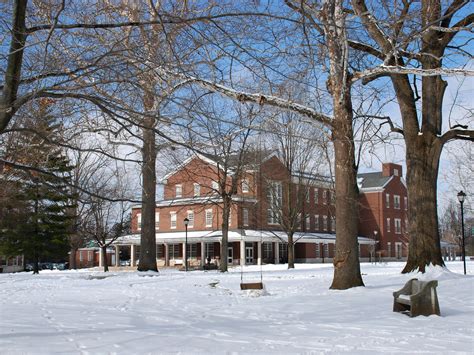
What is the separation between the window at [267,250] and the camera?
53856 millimetres

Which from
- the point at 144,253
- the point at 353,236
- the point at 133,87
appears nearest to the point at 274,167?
the point at 144,253

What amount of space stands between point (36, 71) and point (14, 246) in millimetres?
35736

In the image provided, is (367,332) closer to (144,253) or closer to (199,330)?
(199,330)

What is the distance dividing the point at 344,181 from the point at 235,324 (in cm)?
666

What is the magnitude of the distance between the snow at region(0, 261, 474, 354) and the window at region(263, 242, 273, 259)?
40758 millimetres

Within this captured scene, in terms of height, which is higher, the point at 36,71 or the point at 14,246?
the point at 36,71

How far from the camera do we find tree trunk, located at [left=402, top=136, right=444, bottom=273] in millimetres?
17094

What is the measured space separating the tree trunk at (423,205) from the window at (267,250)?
36366 mm

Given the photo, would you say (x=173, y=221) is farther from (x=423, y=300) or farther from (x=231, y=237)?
(x=423, y=300)

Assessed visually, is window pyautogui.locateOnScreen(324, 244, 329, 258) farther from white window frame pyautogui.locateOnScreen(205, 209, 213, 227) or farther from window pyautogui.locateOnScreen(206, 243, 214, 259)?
white window frame pyautogui.locateOnScreen(205, 209, 213, 227)

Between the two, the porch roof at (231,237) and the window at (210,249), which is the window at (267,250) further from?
the window at (210,249)

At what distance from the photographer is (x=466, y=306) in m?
10.5

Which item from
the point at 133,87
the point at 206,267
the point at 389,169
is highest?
the point at 389,169

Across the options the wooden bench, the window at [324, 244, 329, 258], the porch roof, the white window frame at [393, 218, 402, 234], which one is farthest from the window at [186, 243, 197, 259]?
the wooden bench
